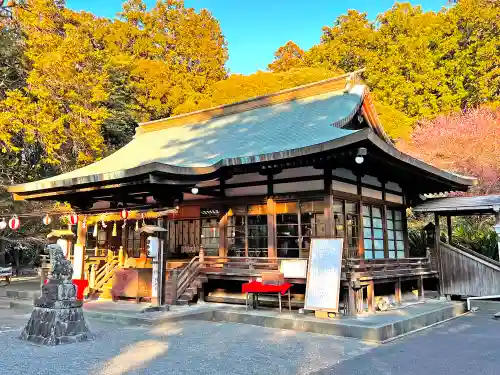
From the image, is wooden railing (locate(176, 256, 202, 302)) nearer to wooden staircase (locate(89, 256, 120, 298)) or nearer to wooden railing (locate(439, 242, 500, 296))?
wooden staircase (locate(89, 256, 120, 298))

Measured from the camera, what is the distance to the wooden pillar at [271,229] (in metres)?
10.4

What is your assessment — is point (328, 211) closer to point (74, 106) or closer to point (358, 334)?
point (358, 334)

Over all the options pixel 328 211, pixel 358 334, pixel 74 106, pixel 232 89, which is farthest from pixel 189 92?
pixel 358 334

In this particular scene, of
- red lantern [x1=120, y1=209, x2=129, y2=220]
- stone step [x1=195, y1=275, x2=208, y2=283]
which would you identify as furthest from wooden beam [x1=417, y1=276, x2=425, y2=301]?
red lantern [x1=120, y1=209, x2=129, y2=220]

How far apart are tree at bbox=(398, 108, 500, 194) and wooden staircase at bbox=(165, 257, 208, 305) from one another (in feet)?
45.0

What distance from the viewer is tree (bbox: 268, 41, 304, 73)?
36.1m

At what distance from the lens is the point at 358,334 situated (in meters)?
7.48

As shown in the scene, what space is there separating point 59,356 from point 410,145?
19.7m

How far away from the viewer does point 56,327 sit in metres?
7.04

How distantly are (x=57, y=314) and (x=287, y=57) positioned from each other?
33.9 meters

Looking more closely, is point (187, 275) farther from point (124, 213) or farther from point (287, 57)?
point (287, 57)

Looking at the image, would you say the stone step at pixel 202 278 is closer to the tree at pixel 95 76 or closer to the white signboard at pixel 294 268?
the white signboard at pixel 294 268

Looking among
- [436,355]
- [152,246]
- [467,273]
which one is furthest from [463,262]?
[152,246]

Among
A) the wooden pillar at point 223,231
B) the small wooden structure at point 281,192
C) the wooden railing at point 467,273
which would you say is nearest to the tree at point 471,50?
the small wooden structure at point 281,192
